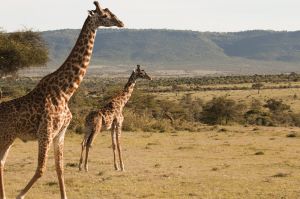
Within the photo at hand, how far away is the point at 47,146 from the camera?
8.84 m

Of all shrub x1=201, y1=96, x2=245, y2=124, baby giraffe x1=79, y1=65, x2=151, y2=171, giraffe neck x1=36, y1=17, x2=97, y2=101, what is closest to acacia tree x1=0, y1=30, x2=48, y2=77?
shrub x1=201, y1=96, x2=245, y2=124

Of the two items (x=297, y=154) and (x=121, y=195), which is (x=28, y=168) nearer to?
(x=121, y=195)

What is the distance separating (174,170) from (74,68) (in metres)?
6.19

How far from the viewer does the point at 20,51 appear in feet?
117

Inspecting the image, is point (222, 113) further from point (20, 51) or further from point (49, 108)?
point (49, 108)

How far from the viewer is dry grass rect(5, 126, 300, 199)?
11.8m

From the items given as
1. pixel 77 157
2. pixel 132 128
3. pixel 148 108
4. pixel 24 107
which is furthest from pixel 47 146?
pixel 148 108

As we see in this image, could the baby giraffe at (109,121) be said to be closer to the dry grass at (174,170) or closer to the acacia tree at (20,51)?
the dry grass at (174,170)

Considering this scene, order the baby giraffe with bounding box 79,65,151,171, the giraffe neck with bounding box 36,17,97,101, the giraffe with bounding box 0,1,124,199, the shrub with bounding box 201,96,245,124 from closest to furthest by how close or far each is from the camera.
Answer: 1. the giraffe with bounding box 0,1,124,199
2. the giraffe neck with bounding box 36,17,97,101
3. the baby giraffe with bounding box 79,65,151,171
4. the shrub with bounding box 201,96,245,124

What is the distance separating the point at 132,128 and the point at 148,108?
927cm

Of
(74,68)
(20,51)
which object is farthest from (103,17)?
(20,51)

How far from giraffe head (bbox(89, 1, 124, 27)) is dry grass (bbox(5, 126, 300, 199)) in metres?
3.57

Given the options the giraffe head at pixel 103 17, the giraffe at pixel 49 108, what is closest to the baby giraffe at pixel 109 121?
the giraffe at pixel 49 108

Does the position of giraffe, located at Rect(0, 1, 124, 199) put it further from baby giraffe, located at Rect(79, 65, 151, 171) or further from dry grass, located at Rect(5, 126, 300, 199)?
baby giraffe, located at Rect(79, 65, 151, 171)
